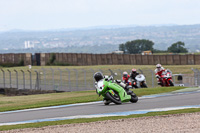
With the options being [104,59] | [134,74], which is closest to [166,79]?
[134,74]

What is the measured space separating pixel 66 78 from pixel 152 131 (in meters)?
23.6

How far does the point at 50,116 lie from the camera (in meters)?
12.9

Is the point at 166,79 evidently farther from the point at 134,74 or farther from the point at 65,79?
the point at 65,79

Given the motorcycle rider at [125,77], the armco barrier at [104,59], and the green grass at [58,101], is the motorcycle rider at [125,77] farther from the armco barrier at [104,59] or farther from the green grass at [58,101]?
the armco barrier at [104,59]

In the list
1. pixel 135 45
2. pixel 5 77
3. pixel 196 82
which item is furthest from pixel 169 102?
pixel 135 45

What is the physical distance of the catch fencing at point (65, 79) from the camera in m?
28.9

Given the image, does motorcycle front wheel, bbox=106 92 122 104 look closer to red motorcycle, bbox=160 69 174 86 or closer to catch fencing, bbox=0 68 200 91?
→ red motorcycle, bbox=160 69 174 86

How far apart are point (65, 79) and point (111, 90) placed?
730 inches

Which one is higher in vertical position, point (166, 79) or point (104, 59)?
point (104, 59)

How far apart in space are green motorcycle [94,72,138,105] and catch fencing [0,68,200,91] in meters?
12.4

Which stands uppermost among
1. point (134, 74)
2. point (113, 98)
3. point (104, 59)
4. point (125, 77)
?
point (104, 59)

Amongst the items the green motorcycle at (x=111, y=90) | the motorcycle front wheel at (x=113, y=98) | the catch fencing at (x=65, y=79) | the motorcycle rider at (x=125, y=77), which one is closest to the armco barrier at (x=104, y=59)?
the catch fencing at (x=65, y=79)

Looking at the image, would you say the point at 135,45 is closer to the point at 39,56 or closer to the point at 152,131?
the point at 39,56

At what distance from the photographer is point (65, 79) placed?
32.3 metres
